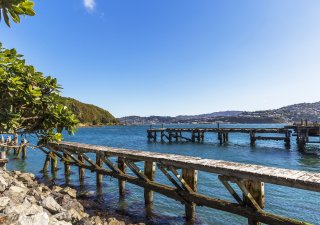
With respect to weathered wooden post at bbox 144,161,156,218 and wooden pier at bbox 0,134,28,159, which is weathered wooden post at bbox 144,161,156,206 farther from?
wooden pier at bbox 0,134,28,159

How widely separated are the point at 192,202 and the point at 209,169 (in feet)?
4.91

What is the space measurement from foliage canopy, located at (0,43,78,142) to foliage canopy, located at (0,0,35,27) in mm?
1440

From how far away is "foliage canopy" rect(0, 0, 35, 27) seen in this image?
281 centimetres

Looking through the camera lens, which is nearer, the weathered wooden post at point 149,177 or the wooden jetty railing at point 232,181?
the wooden jetty railing at point 232,181

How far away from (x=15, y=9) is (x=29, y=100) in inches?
99.4

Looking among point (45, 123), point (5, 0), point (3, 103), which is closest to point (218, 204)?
point (45, 123)

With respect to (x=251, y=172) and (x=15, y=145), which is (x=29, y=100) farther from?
(x=15, y=145)

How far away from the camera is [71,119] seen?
19.5 ft

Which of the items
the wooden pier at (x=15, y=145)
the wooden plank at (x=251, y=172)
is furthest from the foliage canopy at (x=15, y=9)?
the wooden plank at (x=251, y=172)

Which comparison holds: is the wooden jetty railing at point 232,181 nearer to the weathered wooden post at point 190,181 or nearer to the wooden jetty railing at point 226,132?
the weathered wooden post at point 190,181

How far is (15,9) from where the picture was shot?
294cm

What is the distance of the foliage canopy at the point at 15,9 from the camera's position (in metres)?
2.81

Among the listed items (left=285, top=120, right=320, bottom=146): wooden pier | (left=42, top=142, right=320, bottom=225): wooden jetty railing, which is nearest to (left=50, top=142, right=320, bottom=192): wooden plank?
(left=42, top=142, right=320, bottom=225): wooden jetty railing

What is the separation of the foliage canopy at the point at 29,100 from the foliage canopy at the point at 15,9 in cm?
144
